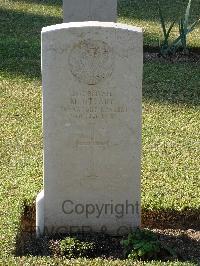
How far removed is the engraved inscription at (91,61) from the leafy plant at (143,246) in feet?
3.29

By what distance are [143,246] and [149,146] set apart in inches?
84.3

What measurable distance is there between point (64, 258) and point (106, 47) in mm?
1321

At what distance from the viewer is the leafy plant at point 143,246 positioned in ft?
14.3

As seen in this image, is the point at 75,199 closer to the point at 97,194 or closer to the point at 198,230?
the point at 97,194

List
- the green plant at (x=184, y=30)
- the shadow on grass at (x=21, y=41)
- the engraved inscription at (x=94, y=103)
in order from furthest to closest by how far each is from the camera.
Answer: the green plant at (x=184, y=30)
the shadow on grass at (x=21, y=41)
the engraved inscription at (x=94, y=103)

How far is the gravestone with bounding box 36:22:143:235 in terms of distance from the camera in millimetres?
4367

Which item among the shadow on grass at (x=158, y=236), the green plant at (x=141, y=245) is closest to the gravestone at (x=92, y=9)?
the shadow on grass at (x=158, y=236)

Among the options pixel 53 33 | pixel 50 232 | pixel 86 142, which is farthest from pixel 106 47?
pixel 50 232

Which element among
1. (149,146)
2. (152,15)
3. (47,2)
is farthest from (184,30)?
(47,2)

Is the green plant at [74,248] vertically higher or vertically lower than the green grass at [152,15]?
higher

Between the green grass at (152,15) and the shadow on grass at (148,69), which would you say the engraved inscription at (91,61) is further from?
the green grass at (152,15)

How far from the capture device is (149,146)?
21.1 ft

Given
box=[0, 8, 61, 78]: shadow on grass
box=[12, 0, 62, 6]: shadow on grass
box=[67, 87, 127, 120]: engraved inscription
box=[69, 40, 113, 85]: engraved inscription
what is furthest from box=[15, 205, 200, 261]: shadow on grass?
→ box=[12, 0, 62, 6]: shadow on grass

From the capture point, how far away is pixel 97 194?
4633mm
